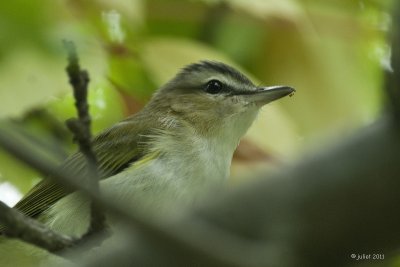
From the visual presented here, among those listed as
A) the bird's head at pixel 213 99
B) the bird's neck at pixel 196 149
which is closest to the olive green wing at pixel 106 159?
the bird's neck at pixel 196 149

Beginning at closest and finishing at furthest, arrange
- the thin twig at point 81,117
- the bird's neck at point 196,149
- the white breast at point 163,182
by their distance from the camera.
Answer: the thin twig at point 81,117
the white breast at point 163,182
the bird's neck at point 196,149

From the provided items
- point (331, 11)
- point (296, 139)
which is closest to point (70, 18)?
point (296, 139)

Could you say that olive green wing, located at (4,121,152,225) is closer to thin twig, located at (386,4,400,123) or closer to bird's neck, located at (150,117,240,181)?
bird's neck, located at (150,117,240,181)

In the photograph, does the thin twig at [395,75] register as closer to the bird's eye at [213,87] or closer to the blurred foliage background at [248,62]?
the blurred foliage background at [248,62]

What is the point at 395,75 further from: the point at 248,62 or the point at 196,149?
the point at 248,62

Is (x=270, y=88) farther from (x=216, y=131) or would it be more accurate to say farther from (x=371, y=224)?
(x=371, y=224)

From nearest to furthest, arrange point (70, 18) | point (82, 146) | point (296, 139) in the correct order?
point (82, 146)
point (70, 18)
point (296, 139)

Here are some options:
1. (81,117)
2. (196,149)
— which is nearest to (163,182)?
(196,149)
